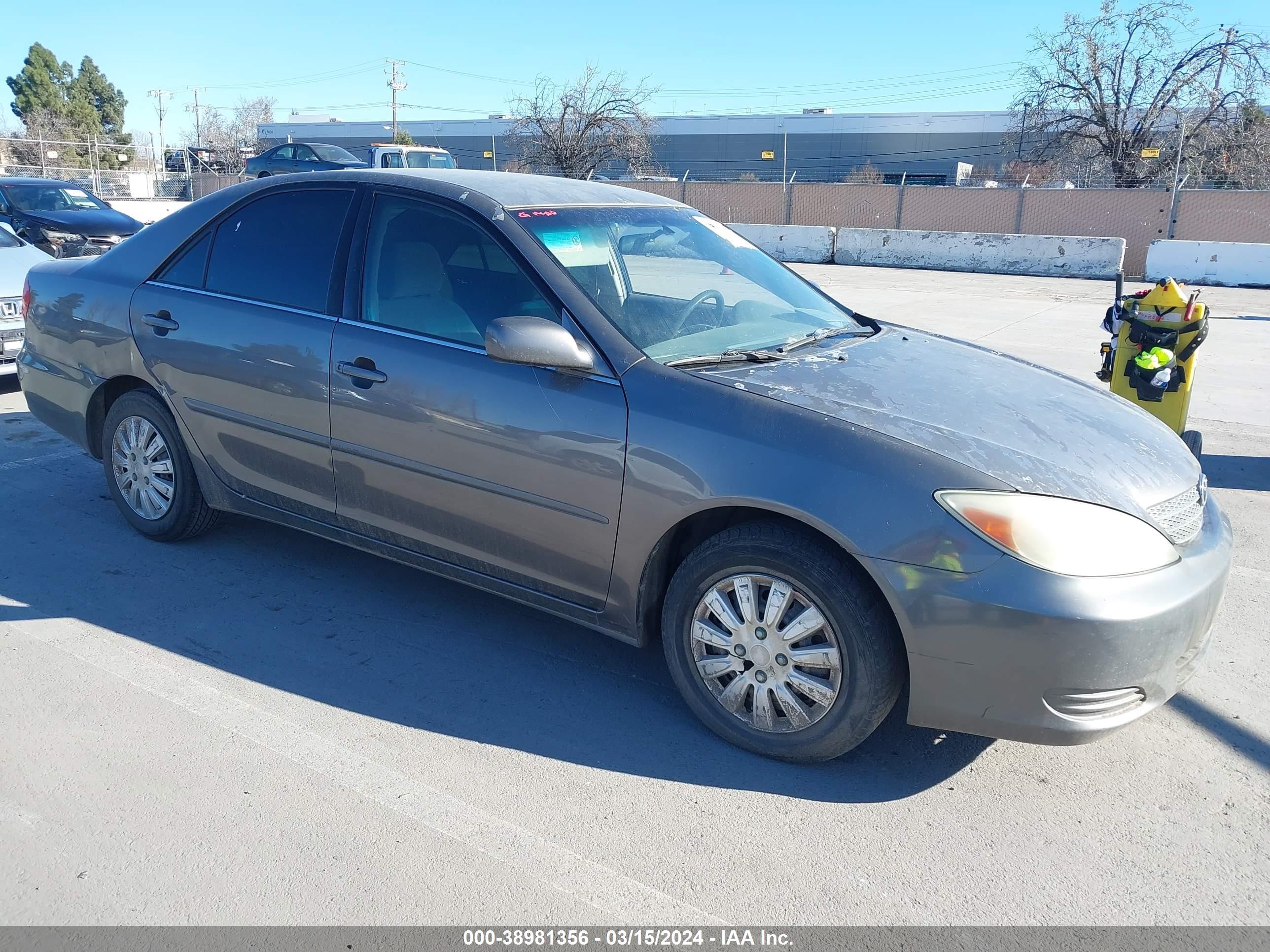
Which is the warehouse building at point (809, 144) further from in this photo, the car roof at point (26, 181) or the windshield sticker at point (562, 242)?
the windshield sticker at point (562, 242)

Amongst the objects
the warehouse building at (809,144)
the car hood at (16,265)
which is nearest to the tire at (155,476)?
the car hood at (16,265)

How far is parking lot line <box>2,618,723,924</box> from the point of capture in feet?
8.71

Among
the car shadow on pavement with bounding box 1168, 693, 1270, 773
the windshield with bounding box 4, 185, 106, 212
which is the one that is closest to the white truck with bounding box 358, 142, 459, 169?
the windshield with bounding box 4, 185, 106, 212

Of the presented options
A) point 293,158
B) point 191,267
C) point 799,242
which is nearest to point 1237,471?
point 191,267

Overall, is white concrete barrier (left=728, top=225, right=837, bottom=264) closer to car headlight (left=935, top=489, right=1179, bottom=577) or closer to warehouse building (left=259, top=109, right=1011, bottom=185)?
car headlight (left=935, top=489, right=1179, bottom=577)

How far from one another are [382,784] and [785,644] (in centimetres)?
130

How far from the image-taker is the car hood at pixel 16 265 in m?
8.03

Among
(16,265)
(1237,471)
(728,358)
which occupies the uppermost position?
(728,358)

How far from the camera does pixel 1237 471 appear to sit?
267 inches

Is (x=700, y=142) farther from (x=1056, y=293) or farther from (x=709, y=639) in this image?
(x=709, y=639)

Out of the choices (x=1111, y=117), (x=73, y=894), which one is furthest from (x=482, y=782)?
(x=1111, y=117)

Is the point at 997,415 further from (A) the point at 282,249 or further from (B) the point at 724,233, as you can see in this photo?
(A) the point at 282,249

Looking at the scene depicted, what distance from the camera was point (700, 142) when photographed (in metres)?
62.9

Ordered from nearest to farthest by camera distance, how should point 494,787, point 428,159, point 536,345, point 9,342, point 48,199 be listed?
1. point 494,787
2. point 536,345
3. point 9,342
4. point 48,199
5. point 428,159
